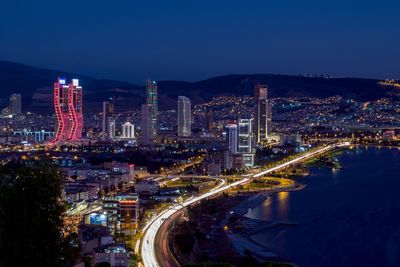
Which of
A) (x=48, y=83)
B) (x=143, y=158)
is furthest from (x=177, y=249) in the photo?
(x=48, y=83)

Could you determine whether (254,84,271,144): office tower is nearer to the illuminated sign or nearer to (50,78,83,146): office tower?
(50,78,83,146): office tower

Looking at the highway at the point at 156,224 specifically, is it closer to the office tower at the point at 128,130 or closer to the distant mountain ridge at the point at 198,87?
the office tower at the point at 128,130

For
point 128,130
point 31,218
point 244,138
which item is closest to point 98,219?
point 31,218

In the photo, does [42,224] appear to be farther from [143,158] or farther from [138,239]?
[143,158]

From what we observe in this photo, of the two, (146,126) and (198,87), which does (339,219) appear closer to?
(146,126)

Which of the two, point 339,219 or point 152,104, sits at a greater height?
point 152,104

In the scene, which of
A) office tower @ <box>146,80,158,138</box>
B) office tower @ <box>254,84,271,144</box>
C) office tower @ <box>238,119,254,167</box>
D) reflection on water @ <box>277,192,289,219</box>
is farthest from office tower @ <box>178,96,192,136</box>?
reflection on water @ <box>277,192,289,219</box>
